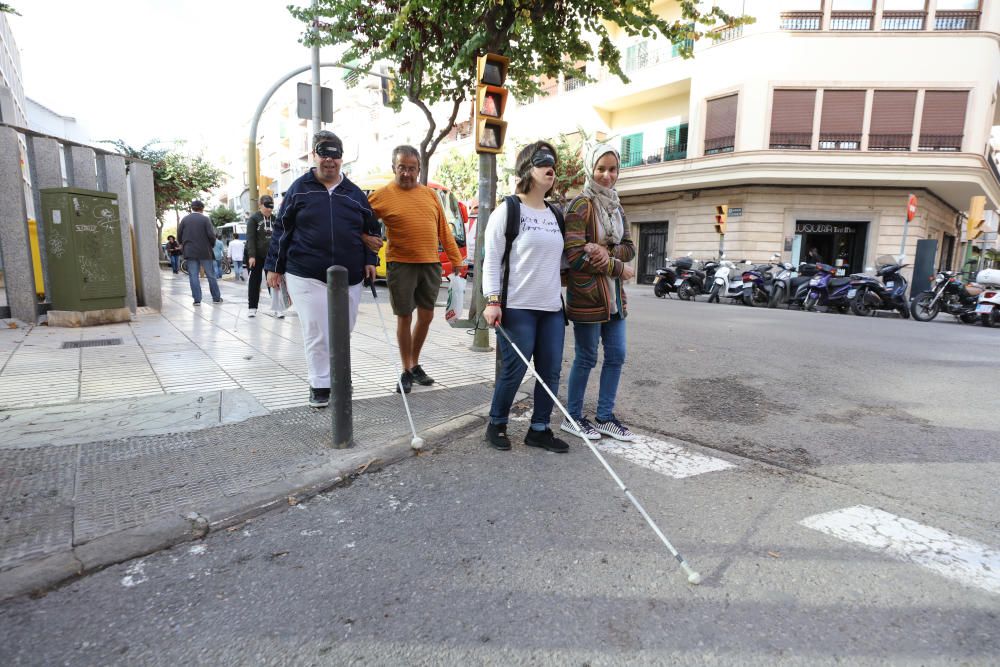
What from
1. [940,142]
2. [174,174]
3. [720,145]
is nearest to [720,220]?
[720,145]

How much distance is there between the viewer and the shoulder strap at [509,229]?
337 cm

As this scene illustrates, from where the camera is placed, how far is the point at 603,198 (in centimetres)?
364

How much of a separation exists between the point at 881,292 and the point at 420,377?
12.2 m

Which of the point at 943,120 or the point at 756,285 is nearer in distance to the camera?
the point at 756,285

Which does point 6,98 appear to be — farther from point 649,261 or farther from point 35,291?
point 649,261

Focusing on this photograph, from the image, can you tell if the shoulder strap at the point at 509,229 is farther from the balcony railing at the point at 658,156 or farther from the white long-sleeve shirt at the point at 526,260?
the balcony railing at the point at 658,156

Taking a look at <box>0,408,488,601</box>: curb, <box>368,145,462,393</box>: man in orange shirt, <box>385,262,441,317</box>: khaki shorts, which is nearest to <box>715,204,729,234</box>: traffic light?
<box>368,145,462,393</box>: man in orange shirt

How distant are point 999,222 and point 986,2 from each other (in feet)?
86.2

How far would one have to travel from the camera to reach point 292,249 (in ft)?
13.9

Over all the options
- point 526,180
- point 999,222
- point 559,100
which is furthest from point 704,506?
point 999,222

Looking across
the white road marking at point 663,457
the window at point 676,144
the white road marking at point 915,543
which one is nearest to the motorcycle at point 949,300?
the white road marking at point 663,457

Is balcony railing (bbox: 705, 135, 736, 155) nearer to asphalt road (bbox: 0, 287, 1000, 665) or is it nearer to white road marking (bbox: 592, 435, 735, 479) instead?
asphalt road (bbox: 0, 287, 1000, 665)

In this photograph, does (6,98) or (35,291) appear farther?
(6,98)

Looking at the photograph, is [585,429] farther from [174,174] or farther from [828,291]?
[174,174]
